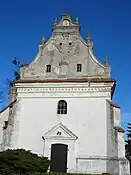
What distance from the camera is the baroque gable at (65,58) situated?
25706 mm

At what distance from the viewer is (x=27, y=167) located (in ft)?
50.6

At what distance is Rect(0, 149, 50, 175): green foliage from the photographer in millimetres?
15055

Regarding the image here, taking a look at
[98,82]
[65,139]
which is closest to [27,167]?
[65,139]

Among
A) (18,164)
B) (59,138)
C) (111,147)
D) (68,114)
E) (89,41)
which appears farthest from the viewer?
(89,41)

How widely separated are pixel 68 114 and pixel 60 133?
1.86 m

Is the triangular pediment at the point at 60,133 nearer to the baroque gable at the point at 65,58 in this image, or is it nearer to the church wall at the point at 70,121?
the church wall at the point at 70,121

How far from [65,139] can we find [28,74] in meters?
7.72

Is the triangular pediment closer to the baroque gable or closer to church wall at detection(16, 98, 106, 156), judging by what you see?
church wall at detection(16, 98, 106, 156)

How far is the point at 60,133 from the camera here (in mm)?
23391

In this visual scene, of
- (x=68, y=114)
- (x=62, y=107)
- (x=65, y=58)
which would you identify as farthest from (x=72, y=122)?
(x=65, y=58)

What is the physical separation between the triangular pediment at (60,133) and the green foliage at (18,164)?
682 cm

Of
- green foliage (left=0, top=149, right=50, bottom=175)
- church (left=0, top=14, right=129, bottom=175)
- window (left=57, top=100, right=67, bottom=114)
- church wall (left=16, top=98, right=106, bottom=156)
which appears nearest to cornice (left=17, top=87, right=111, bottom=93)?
church (left=0, top=14, right=129, bottom=175)

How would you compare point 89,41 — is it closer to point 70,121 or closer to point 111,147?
point 70,121

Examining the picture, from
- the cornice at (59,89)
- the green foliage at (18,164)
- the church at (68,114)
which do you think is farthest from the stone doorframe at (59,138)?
the green foliage at (18,164)
